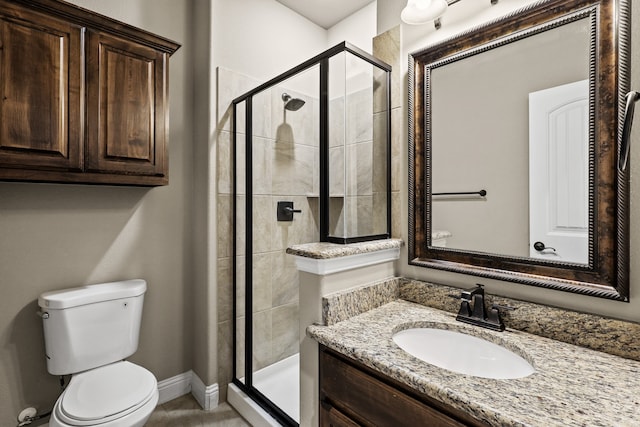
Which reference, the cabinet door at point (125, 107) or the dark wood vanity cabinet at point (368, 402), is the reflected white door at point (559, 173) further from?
the cabinet door at point (125, 107)

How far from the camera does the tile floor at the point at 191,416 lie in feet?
5.98

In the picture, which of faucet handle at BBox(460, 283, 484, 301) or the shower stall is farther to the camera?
the shower stall

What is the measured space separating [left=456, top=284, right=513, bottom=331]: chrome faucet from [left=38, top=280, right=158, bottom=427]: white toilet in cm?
138

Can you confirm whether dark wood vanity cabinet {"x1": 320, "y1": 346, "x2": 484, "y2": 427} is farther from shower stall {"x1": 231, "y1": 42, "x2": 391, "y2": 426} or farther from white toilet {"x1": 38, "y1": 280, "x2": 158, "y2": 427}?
white toilet {"x1": 38, "y1": 280, "x2": 158, "y2": 427}

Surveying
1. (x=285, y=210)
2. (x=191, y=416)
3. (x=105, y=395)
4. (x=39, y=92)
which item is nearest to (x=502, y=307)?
(x=285, y=210)

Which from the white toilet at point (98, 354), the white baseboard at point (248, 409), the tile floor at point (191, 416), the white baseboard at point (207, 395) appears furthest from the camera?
the white baseboard at point (207, 395)

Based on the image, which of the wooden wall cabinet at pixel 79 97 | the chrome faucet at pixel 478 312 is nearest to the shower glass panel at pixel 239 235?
the wooden wall cabinet at pixel 79 97

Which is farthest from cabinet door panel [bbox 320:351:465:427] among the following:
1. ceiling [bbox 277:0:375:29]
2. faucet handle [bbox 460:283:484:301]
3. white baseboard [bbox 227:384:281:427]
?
ceiling [bbox 277:0:375:29]

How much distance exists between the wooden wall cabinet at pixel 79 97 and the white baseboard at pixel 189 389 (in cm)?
129

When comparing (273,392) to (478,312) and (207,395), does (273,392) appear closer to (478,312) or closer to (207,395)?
(207,395)

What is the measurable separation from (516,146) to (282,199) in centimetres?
133

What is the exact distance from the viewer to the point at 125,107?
163 centimetres

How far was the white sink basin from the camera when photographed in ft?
3.47

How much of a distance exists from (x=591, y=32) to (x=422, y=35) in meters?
0.65
